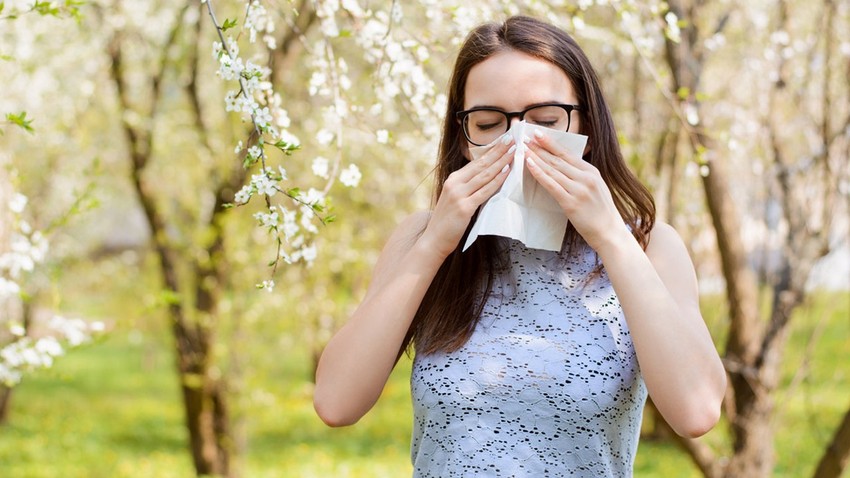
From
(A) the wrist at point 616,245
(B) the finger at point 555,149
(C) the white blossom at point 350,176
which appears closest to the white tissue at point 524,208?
(B) the finger at point 555,149

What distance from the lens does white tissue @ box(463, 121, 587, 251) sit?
176cm

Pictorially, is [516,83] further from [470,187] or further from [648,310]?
[648,310]

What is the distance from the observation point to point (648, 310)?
1.70m

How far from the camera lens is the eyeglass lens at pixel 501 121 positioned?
182 centimetres

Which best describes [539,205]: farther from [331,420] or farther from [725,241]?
[725,241]

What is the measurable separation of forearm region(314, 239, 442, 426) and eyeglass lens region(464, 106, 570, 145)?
234mm

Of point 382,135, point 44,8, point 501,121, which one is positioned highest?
point 44,8

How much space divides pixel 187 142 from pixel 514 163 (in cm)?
704

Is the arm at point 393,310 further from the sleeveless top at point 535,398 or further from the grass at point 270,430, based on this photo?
the grass at point 270,430

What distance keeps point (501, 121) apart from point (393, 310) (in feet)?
1.33

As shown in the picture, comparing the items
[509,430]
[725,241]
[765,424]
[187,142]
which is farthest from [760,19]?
[187,142]

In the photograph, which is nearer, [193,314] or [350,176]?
[350,176]

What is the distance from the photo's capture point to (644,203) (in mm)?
1931

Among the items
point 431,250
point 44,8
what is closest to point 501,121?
point 431,250
